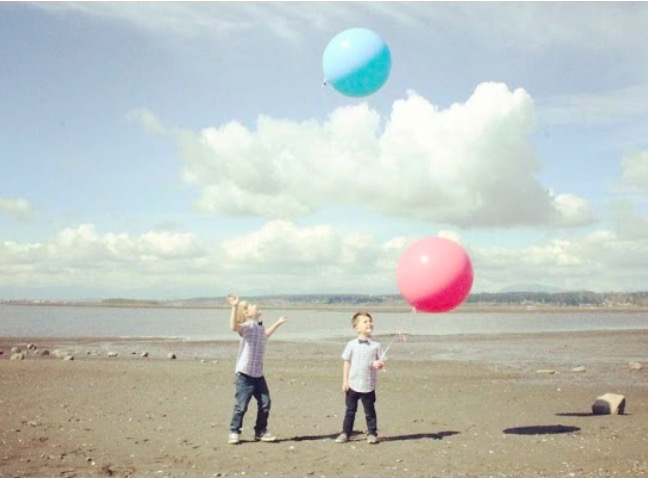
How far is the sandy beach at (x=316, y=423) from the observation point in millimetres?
8266

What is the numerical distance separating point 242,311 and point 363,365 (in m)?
1.94

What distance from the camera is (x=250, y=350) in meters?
9.71

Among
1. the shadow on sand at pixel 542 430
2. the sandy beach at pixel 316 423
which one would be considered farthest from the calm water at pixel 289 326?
the shadow on sand at pixel 542 430

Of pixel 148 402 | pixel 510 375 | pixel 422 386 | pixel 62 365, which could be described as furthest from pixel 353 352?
pixel 62 365

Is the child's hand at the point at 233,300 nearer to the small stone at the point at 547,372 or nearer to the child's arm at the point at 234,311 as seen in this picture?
the child's arm at the point at 234,311

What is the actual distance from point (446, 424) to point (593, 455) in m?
2.87

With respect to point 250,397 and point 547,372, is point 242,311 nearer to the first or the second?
point 250,397

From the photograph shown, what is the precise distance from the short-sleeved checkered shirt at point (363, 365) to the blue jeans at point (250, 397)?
1306 millimetres

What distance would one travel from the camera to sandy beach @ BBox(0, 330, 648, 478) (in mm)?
8266

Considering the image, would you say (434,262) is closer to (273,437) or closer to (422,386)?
(273,437)

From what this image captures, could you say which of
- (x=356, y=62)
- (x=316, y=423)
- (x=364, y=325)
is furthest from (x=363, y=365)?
(x=356, y=62)

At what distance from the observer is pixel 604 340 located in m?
39.9

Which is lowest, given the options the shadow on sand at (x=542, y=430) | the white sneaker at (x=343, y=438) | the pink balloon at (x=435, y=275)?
the shadow on sand at (x=542, y=430)

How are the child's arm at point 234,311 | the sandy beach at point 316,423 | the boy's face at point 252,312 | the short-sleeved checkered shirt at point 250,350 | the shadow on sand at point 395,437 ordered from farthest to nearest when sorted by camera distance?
the shadow on sand at point 395,437, the boy's face at point 252,312, the short-sleeved checkered shirt at point 250,350, the child's arm at point 234,311, the sandy beach at point 316,423
